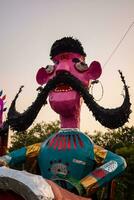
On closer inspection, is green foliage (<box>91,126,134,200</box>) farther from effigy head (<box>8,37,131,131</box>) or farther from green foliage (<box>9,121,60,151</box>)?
effigy head (<box>8,37,131,131</box>)

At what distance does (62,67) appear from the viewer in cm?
511

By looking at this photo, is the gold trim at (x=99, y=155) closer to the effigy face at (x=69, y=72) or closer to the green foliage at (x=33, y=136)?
the effigy face at (x=69, y=72)

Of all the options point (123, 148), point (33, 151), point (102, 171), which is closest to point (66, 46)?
point (33, 151)

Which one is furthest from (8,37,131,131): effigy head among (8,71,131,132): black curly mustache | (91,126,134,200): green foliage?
(91,126,134,200): green foliage

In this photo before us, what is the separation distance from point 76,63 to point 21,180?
331cm

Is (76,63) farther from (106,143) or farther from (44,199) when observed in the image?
(106,143)

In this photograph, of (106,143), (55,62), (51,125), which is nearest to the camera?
(55,62)

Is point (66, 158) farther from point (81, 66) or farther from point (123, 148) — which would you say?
point (123, 148)

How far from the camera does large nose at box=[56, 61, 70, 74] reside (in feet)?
16.6

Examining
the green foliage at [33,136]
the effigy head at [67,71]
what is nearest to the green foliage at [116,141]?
the green foliage at [33,136]

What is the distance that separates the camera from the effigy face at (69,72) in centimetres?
501

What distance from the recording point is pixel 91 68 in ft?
17.3

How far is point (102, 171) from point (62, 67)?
51.0 inches

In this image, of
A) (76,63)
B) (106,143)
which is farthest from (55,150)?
(106,143)
